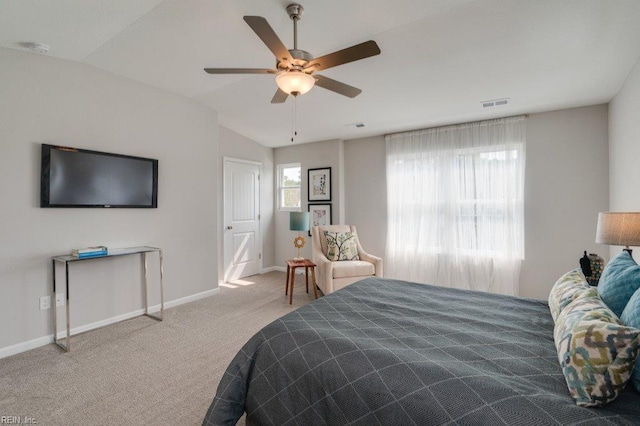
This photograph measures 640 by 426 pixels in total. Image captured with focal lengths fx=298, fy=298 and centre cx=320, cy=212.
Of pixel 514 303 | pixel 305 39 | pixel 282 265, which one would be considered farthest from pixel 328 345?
pixel 282 265

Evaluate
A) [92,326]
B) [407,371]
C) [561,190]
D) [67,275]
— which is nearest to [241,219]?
[92,326]

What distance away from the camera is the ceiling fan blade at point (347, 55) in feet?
5.89

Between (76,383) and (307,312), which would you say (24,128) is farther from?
(307,312)

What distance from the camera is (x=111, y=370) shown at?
92.3 inches

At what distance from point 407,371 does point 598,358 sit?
612 millimetres

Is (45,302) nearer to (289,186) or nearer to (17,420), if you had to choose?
(17,420)

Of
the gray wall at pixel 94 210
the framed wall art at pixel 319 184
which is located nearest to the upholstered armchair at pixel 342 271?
the framed wall art at pixel 319 184

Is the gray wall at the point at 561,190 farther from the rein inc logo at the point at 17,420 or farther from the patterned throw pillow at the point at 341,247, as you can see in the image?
the rein inc logo at the point at 17,420

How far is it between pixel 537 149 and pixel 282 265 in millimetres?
4590

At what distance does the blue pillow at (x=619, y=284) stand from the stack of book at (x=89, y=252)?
3798 millimetres

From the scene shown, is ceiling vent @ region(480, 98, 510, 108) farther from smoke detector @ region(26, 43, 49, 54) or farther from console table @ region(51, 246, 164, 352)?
smoke detector @ region(26, 43, 49, 54)

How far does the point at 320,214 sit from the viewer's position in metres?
5.46

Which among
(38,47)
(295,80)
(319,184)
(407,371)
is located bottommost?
(407,371)

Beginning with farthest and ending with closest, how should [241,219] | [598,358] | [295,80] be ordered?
[241,219] < [295,80] < [598,358]
